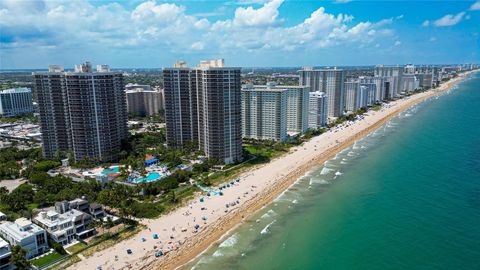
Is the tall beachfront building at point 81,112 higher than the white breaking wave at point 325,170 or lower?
higher

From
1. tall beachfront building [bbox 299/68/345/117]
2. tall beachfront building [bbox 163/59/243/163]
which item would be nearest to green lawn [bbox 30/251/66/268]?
tall beachfront building [bbox 163/59/243/163]

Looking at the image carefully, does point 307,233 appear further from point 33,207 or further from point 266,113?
point 266,113

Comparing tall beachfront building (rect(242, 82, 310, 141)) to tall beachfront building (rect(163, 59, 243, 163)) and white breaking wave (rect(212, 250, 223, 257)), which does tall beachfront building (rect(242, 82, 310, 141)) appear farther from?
white breaking wave (rect(212, 250, 223, 257))

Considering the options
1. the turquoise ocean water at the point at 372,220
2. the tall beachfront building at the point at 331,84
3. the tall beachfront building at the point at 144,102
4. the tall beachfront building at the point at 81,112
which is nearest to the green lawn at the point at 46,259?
the turquoise ocean water at the point at 372,220

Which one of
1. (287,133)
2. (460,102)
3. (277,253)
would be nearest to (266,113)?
→ (287,133)

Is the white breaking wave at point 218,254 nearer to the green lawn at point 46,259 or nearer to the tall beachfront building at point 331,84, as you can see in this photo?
the green lawn at point 46,259

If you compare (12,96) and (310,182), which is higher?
(12,96)

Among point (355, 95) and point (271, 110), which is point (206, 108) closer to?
point (271, 110)
